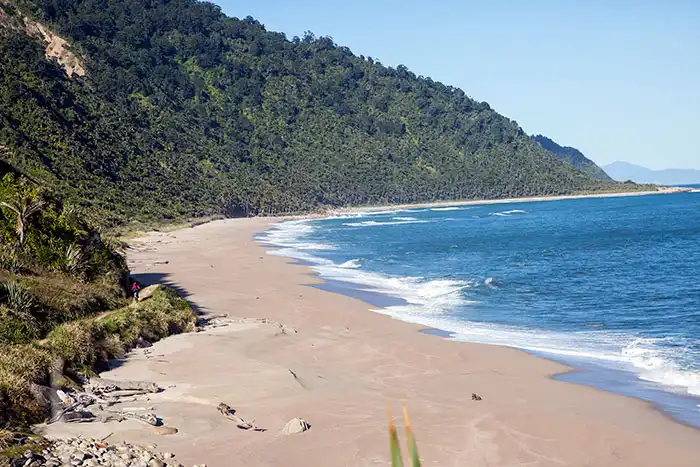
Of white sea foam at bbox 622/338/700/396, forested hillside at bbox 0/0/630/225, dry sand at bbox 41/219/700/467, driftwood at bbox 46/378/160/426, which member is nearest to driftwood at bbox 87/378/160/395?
driftwood at bbox 46/378/160/426

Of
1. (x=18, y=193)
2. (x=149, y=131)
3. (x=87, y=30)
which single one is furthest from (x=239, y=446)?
(x=87, y=30)

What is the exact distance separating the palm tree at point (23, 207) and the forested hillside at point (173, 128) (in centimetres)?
3705

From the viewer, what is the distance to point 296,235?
74.6 m

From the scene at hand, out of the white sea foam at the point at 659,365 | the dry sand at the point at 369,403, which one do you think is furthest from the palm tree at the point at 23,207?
the white sea foam at the point at 659,365

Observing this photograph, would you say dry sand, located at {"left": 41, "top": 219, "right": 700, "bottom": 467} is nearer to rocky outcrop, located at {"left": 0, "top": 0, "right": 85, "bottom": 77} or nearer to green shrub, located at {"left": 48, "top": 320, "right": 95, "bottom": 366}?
green shrub, located at {"left": 48, "top": 320, "right": 95, "bottom": 366}

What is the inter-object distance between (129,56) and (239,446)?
150721mm

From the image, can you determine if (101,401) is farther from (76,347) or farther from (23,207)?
(23,207)

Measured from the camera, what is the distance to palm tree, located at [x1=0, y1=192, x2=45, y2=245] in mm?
21422

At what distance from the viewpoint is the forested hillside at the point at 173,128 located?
7869cm

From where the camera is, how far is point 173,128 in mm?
130750

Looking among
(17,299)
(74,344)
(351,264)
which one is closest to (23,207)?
(17,299)

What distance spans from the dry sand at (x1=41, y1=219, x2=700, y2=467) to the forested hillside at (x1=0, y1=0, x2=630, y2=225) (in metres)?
44.8

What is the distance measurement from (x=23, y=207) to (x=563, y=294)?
21.2 metres

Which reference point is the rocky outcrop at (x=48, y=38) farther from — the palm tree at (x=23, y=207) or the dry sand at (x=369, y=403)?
the dry sand at (x=369, y=403)
